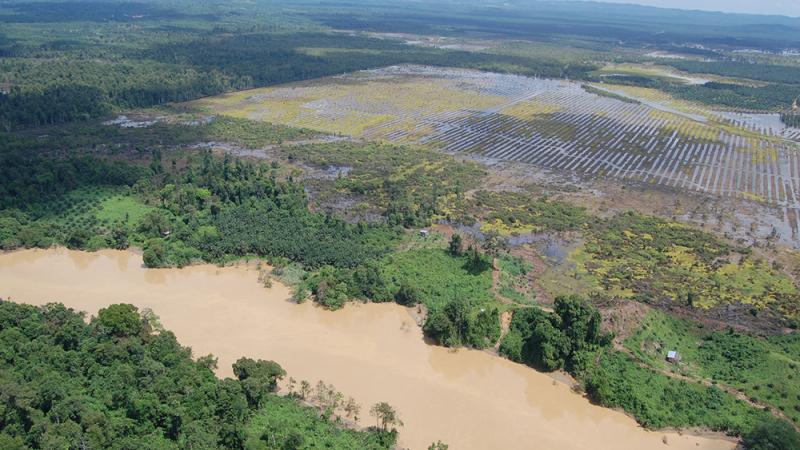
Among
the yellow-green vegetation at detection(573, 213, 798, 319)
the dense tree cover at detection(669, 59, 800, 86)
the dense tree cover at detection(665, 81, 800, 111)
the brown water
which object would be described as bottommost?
the brown water

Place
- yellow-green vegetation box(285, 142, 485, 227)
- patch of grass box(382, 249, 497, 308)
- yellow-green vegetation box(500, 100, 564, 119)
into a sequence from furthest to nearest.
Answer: yellow-green vegetation box(500, 100, 564, 119), yellow-green vegetation box(285, 142, 485, 227), patch of grass box(382, 249, 497, 308)

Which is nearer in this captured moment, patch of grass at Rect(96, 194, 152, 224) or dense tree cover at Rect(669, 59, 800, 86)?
patch of grass at Rect(96, 194, 152, 224)

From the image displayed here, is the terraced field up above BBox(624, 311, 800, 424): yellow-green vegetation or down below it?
above

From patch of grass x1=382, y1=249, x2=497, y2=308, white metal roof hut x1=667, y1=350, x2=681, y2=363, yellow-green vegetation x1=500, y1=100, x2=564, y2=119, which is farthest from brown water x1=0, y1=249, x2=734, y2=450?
yellow-green vegetation x1=500, y1=100, x2=564, y2=119

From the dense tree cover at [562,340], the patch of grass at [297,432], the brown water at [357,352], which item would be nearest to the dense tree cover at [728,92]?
the dense tree cover at [562,340]

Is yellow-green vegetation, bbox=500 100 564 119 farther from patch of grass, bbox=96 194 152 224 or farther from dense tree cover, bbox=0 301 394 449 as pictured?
dense tree cover, bbox=0 301 394 449

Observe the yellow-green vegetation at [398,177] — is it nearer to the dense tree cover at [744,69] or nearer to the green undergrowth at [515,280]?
the green undergrowth at [515,280]

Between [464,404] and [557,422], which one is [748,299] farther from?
[464,404]

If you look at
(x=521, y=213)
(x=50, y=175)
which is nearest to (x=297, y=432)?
(x=521, y=213)
